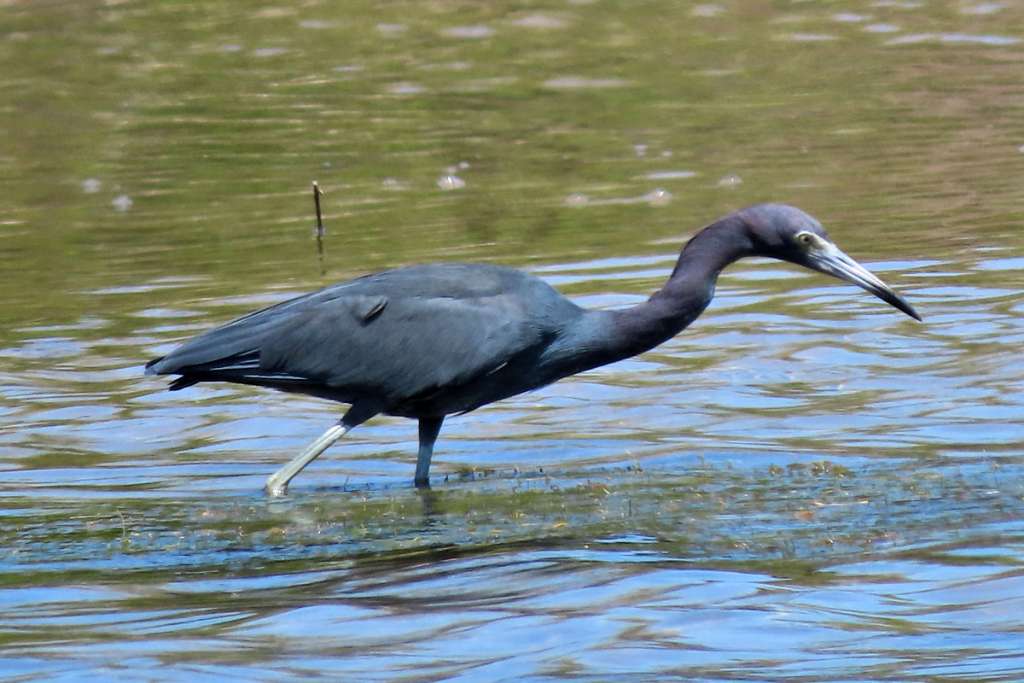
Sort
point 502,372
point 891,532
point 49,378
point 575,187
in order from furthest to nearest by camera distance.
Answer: point 575,187, point 49,378, point 502,372, point 891,532

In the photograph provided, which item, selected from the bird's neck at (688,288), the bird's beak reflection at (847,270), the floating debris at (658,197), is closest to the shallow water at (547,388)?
the floating debris at (658,197)

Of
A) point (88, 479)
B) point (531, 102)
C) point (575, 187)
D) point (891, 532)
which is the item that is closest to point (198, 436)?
point (88, 479)

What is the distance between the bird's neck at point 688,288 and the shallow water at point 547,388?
63 cm

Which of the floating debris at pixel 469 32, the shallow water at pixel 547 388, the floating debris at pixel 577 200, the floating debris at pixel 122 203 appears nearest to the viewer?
the shallow water at pixel 547 388

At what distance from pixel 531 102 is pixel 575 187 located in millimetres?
3361

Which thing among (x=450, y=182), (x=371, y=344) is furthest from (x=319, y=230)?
(x=371, y=344)

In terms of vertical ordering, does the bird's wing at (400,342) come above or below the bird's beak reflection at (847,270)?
below

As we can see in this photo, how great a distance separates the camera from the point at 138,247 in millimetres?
13914

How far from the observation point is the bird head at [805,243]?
28.3ft

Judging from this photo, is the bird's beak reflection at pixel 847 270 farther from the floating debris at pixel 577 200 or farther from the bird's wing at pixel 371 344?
the floating debris at pixel 577 200

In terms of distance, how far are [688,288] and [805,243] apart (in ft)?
1.77

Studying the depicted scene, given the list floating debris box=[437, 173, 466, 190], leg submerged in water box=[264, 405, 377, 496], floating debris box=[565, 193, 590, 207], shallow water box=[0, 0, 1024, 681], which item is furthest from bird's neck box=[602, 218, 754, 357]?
floating debris box=[437, 173, 466, 190]

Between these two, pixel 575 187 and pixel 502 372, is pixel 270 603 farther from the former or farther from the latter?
pixel 575 187

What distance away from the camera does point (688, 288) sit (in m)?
8.76
